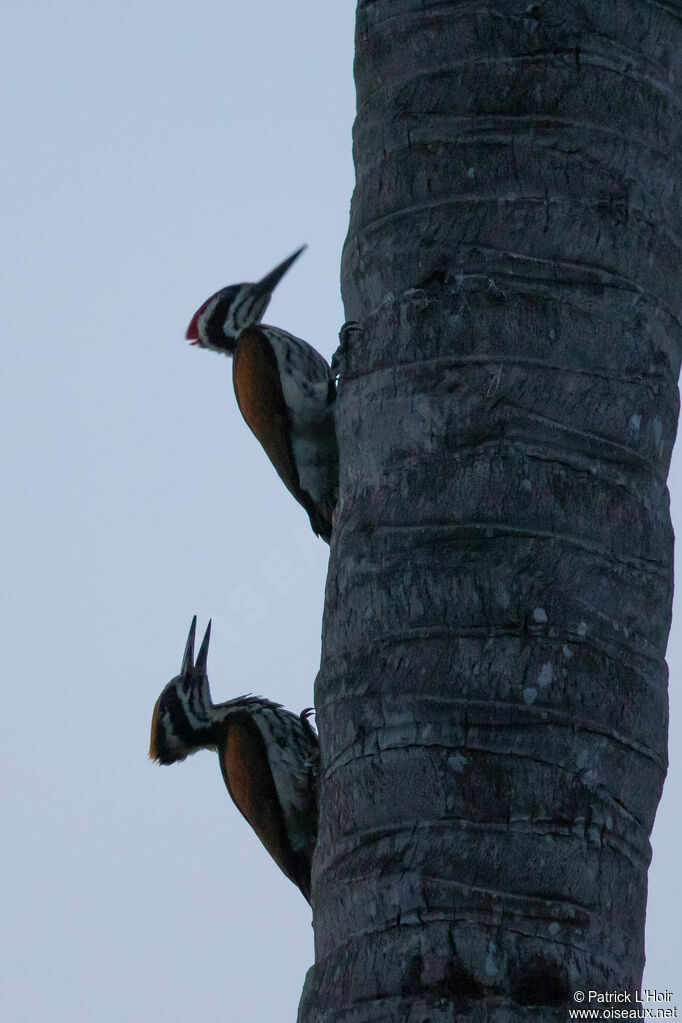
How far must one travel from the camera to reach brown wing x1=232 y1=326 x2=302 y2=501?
5305 millimetres

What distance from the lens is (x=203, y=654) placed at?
583cm

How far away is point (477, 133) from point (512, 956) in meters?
1.78

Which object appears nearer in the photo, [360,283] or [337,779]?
[337,779]

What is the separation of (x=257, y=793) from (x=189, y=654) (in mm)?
1038

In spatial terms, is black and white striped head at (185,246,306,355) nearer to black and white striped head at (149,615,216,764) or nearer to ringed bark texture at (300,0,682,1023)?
black and white striped head at (149,615,216,764)

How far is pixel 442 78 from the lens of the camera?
3.29m

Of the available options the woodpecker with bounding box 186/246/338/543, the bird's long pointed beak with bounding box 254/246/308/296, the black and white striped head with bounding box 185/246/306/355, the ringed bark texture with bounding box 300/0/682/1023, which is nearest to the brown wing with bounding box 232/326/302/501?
the woodpecker with bounding box 186/246/338/543

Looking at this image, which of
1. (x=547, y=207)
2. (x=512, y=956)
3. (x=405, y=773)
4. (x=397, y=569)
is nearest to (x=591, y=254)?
(x=547, y=207)

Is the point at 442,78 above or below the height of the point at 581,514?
above

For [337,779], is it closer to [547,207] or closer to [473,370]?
[473,370]

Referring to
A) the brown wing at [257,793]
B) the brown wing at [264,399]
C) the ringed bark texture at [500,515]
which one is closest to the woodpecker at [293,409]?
the brown wing at [264,399]

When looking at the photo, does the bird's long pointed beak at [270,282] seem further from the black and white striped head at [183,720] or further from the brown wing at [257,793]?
the brown wing at [257,793]

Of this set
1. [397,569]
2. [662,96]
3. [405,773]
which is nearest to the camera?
[405,773]

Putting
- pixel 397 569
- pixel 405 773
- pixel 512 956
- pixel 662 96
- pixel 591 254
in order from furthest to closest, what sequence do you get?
pixel 662 96, pixel 591 254, pixel 397 569, pixel 405 773, pixel 512 956
